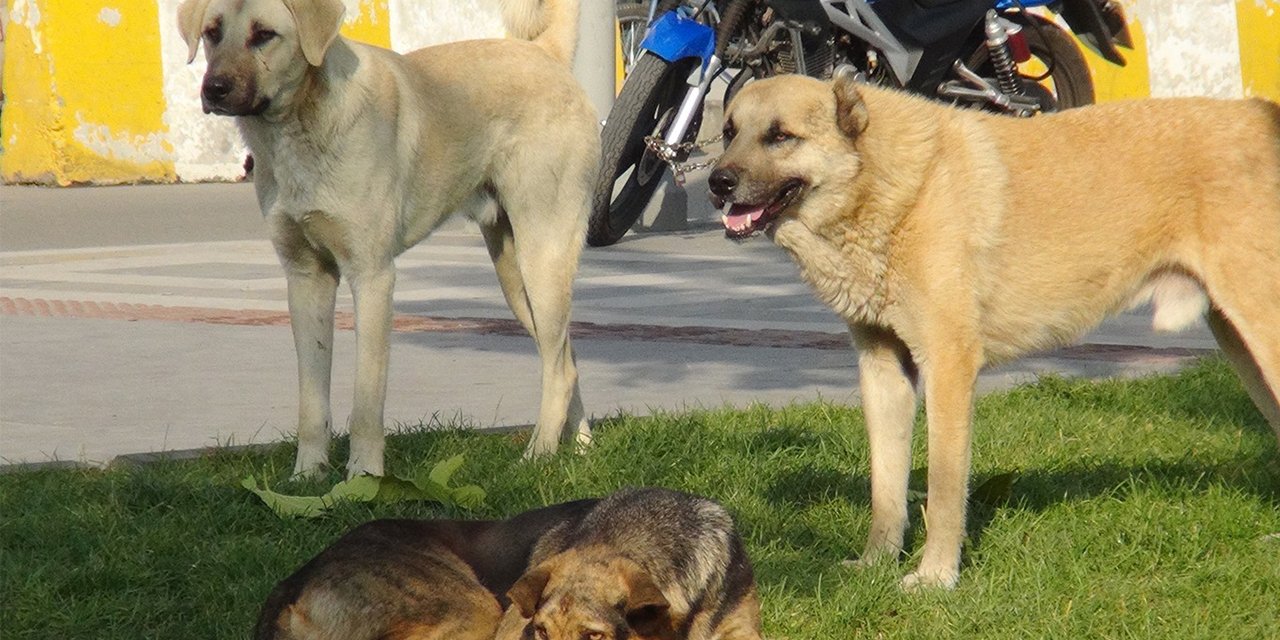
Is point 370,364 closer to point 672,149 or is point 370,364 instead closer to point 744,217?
point 744,217

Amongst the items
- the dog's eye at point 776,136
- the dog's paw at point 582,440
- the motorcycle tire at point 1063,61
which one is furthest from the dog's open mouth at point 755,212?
the motorcycle tire at point 1063,61

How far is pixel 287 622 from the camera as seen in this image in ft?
12.6

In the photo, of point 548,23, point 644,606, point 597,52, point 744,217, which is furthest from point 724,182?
point 597,52

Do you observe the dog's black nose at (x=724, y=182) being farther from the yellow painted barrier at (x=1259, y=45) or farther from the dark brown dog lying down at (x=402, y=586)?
the yellow painted barrier at (x=1259, y=45)

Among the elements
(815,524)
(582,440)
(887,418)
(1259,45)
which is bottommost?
(1259,45)

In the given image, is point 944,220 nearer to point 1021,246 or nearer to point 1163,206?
point 1021,246

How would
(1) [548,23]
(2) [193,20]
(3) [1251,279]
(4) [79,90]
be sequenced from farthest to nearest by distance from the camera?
(4) [79,90] < (1) [548,23] < (2) [193,20] < (3) [1251,279]

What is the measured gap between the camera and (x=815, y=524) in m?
5.48

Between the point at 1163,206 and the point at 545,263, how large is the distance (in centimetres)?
243

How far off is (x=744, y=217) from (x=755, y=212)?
0.12 ft

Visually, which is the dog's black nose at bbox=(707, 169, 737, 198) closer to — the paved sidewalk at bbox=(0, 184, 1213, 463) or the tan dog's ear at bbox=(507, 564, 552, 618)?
the tan dog's ear at bbox=(507, 564, 552, 618)

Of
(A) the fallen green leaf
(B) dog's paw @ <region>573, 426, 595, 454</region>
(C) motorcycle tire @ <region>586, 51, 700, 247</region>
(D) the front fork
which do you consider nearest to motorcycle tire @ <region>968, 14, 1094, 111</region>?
(D) the front fork

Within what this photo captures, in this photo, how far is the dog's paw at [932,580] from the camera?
487 centimetres

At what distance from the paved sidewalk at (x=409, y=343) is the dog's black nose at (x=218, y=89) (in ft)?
Answer: 4.80
